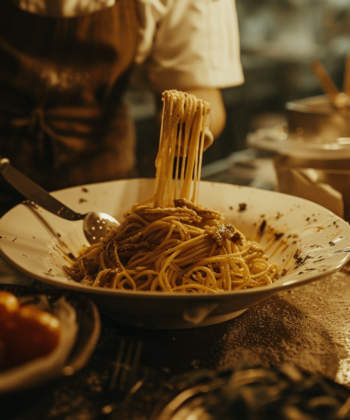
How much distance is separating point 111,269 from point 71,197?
388 millimetres

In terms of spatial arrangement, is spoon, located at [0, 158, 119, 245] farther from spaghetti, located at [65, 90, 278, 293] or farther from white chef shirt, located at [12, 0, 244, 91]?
white chef shirt, located at [12, 0, 244, 91]

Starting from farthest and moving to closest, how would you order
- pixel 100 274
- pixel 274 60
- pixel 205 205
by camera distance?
pixel 274 60 < pixel 205 205 < pixel 100 274

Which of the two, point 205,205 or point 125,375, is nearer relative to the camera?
point 125,375

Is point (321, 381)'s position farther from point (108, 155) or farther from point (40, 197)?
point (108, 155)

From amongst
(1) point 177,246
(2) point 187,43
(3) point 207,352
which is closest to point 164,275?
(1) point 177,246

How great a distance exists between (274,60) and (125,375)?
396 cm

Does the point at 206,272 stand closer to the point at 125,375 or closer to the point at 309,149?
the point at 125,375

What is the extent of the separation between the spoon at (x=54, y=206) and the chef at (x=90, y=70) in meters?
0.39

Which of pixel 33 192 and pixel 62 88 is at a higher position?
pixel 62 88

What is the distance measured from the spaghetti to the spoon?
8 cm

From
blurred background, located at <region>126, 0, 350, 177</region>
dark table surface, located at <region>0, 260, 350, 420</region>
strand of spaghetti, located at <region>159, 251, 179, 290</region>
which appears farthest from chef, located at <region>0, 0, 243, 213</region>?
dark table surface, located at <region>0, 260, 350, 420</region>

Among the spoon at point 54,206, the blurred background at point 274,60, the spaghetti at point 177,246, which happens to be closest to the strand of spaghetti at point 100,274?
the spaghetti at point 177,246

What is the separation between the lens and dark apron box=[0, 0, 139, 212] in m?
1.74

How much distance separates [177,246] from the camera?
1.17m
